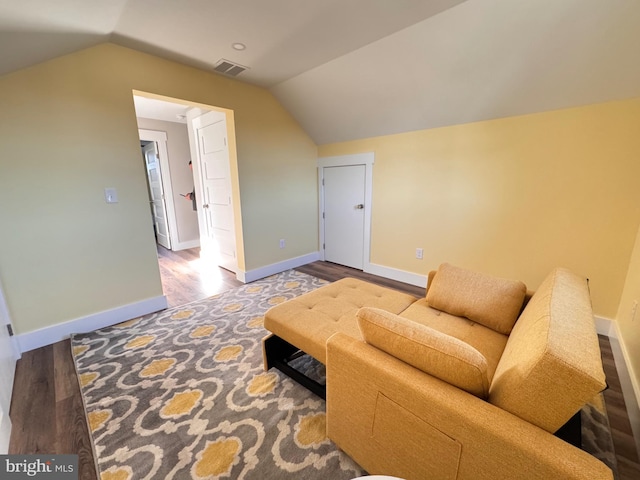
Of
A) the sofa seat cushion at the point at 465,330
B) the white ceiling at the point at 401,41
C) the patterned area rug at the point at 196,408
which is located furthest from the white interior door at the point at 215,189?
the sofa seat cushion at the point at 465,330

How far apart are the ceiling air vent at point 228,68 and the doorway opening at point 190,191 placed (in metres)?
0.38

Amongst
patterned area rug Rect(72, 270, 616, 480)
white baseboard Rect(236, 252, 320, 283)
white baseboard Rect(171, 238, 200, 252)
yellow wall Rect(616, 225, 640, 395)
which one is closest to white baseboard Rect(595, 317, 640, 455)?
yellow wall Rect(616, 225, 640, 395)

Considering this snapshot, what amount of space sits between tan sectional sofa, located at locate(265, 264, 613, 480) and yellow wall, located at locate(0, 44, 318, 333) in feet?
6.80

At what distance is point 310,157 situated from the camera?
389 cm

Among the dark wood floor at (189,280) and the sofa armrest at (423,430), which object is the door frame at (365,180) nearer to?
the dark wood floor at (189,280)

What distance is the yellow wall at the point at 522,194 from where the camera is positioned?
2008 millimetres

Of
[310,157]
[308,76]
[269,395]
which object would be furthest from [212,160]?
[269,395]

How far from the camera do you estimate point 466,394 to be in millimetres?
813

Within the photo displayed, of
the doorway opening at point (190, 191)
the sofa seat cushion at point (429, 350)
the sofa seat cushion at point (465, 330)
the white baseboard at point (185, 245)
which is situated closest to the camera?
the sofa seat cushion at point (429, 350)

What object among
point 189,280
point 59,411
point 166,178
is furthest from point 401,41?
point 166,178

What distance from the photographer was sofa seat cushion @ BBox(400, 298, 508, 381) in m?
1.32

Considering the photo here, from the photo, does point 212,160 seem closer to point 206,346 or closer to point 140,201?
point 140,201

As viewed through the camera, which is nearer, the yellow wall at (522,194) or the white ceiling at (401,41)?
the white ceiling at (401,41)

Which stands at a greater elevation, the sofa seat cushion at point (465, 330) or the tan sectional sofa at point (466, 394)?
the tan sectional sofa at point (466, 394)
